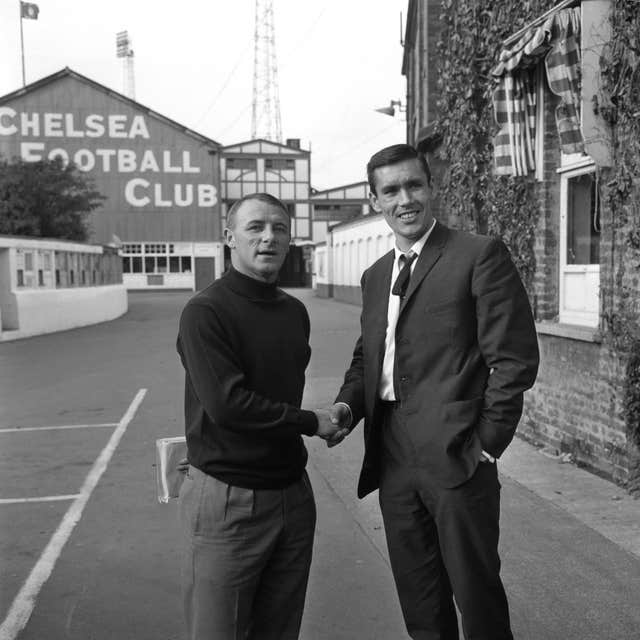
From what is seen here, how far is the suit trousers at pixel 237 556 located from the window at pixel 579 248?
4669mm

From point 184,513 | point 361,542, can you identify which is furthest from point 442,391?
point 361,542

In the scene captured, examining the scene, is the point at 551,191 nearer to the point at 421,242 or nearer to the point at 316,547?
the point at 316,547

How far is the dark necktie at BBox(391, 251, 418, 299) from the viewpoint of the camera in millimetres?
2975

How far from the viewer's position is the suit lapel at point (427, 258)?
9.51 feet

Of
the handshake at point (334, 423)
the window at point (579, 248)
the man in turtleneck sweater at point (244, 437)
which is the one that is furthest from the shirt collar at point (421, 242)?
the window at point (579, 248)

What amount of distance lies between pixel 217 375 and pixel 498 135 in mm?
5592

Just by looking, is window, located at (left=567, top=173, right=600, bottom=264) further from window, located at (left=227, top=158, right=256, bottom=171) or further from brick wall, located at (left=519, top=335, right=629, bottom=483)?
window, located at (left=227, top=158, right=256, bottom=171)

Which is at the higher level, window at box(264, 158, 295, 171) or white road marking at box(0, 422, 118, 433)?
window at box(264, 158, 295, 171)

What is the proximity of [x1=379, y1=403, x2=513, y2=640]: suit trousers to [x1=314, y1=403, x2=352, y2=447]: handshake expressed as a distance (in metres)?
0.18

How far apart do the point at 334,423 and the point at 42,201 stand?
1064 inches

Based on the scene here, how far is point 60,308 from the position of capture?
22.8 m

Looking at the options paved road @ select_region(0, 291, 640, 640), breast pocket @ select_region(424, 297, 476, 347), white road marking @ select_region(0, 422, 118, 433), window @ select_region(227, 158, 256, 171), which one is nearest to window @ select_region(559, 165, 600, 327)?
paved road @ select_region(0, 291, 640, 640)

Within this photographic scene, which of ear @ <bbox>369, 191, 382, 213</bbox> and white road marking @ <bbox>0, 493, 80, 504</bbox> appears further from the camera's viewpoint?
white road marking @ <bbox>0, 493, 80, 504</bbox>

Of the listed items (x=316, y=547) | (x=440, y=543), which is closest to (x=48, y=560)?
(x=316, y=547)
